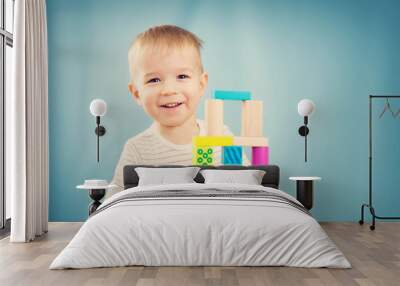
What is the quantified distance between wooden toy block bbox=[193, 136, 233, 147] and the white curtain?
195 cm

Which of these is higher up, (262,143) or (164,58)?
(164,58)

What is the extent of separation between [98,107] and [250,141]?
1995 millimetres

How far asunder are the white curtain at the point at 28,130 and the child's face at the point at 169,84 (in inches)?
54.3

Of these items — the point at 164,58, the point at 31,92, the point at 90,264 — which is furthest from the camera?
the point at 164,58

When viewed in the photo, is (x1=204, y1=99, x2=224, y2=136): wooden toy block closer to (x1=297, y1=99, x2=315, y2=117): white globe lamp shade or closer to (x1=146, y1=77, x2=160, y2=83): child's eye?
(x1=146, y1=77, x2=160, y2=83): child's eye

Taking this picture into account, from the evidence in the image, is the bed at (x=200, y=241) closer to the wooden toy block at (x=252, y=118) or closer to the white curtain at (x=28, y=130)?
the white curtain at (x=28, y=130)

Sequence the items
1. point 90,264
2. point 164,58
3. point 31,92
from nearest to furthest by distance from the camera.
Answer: point 90,264 → point 31,92 → point 164,58

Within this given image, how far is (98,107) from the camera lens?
7023 mm

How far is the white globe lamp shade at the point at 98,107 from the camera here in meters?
7.02

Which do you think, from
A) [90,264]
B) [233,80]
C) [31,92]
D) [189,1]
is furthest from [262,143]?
[90,264]

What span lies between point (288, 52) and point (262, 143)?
1242mm

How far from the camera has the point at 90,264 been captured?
4.38 metres

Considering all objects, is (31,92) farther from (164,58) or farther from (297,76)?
(297,76)

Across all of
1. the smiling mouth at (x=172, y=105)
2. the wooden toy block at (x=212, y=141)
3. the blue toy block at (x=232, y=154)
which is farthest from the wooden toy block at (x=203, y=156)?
the smiling mouth at (x=172, y=105)
